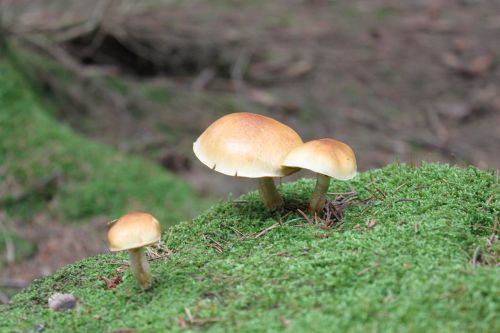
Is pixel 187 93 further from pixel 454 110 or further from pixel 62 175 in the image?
pixel 454 110

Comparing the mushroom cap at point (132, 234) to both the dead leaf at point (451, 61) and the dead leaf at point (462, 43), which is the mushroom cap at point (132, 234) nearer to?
the dead leaf at point (451, 61)

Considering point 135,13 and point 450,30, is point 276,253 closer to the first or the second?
point 135,13

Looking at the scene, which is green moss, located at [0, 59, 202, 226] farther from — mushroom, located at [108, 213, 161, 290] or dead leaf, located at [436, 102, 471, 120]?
dead leaf, located at [436, 102, 471, 120]

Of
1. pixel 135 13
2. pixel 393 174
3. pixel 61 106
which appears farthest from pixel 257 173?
pixel 135 13

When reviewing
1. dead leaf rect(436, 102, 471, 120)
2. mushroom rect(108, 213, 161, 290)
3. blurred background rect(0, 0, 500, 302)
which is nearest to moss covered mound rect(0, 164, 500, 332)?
mushroom rect(108, 213, 161, 290)

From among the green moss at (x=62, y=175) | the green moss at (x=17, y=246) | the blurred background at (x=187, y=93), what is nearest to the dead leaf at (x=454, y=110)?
the blurred background at (x=187, y=93)

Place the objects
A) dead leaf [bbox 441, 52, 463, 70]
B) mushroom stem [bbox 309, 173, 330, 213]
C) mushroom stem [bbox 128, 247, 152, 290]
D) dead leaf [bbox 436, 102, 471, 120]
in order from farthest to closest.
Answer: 1. dead leaf [bbox 441, 52, 463, 70]
2. dead leaf [bbox 436, 102, 471, 120]
3. mushroom stem [bbox 309, 173, 330, 213]
4. mushroom stem [bbox 128, 247, 152, 290]

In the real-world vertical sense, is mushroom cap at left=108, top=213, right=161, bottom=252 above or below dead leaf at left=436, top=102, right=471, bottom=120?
above

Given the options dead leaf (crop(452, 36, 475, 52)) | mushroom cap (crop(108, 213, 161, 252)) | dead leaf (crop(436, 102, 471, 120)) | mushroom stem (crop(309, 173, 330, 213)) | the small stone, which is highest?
mushroom cap (crop(108, 213, 161, 252))
